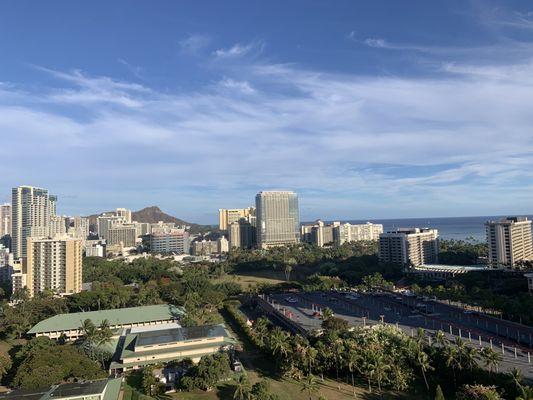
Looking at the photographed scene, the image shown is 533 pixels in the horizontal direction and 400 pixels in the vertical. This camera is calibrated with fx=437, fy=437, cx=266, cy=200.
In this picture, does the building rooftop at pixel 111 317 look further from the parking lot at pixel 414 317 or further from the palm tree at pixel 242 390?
the palm tree at pixel 242 390

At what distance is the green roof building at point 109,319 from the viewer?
41.2 m

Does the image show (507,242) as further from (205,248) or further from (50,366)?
(205,248)

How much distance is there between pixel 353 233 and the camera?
142 meters

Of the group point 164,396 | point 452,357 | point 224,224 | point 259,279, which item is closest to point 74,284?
point 259,279

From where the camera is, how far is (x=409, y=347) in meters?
27.8

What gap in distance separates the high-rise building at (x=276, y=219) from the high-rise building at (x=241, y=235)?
275 inches

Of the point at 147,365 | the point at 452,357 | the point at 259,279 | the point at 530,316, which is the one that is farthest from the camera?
the point at 259,279

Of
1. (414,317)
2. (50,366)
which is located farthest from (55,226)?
(414,317)

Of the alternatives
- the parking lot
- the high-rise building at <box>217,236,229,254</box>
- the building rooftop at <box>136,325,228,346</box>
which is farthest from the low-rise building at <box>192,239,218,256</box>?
the building rooftop at <box>136,325,228,346</box>

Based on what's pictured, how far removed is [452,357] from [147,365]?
20.8 m

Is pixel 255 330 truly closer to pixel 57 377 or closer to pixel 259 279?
pixel 57 377

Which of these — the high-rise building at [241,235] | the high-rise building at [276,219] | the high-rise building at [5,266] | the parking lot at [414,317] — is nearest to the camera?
the parking lot at [414,317]

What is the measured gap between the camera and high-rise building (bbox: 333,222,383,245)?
448 feet

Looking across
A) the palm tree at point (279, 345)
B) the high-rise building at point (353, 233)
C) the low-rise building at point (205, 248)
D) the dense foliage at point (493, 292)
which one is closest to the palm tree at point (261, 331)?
the palm tree at point (279, 345)
